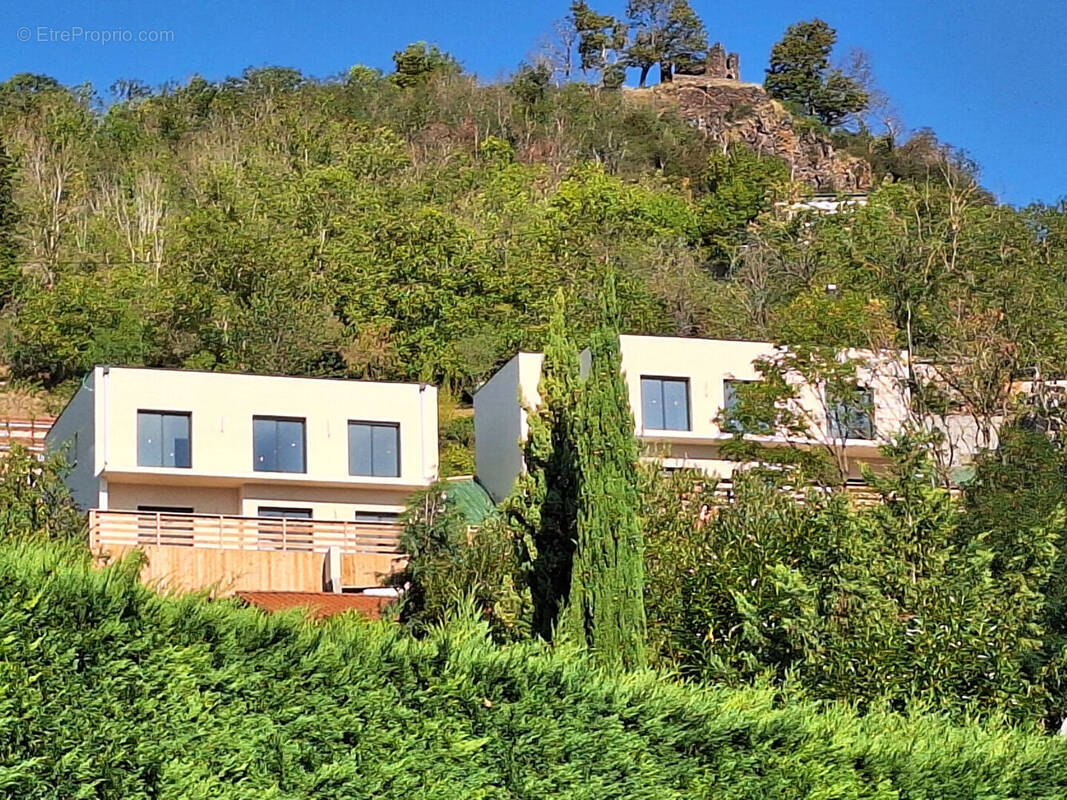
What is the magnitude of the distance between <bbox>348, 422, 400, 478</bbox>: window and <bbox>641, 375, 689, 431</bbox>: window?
6.41 m

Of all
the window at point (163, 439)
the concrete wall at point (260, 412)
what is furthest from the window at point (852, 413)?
the window at point (163, 439)

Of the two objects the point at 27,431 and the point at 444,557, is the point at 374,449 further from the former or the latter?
the point at 27,431

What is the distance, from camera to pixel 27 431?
46.3 m

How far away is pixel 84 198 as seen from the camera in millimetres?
66000

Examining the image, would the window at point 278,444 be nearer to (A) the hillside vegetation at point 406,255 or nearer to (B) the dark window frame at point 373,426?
(B) the dark window frame at point 373,426

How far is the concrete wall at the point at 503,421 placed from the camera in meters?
39.1

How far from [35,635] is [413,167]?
63.1 metres

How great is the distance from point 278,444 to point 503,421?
608 cm

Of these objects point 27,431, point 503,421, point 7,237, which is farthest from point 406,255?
point 503,421

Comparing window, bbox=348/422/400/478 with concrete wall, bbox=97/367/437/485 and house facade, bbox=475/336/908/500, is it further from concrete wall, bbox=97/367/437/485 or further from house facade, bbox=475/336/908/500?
house facade, bbox=475/336/908/500

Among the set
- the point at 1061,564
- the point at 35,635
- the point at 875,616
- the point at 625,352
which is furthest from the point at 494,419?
the point at 35,635

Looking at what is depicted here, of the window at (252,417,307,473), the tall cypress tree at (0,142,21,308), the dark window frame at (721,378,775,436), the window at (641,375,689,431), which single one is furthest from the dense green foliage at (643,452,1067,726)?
the tall cypress tree at (0,142,21,308)

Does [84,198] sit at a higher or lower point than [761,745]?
higher

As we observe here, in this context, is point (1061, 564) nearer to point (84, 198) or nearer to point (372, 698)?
point (372, 698)
